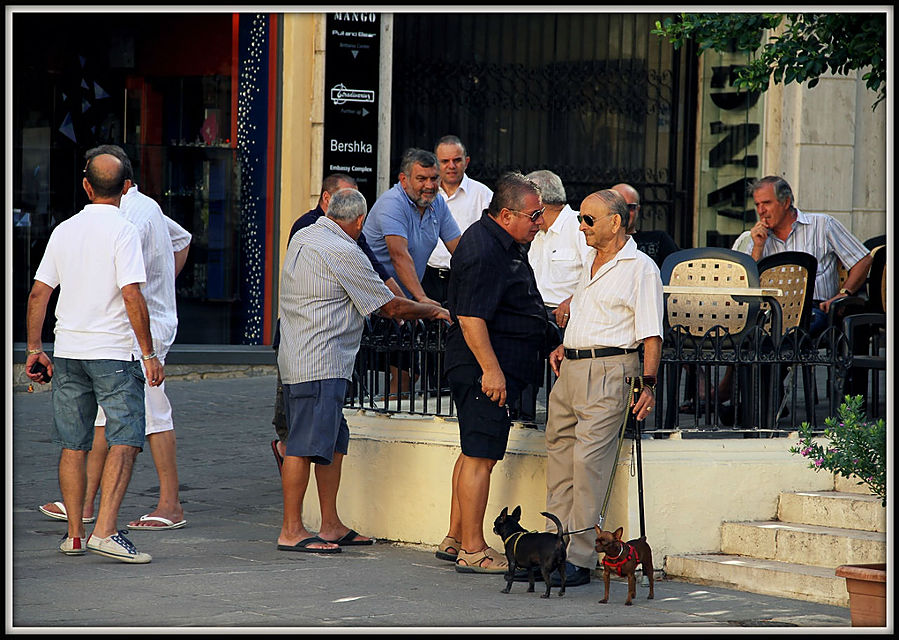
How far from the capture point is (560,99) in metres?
14.9

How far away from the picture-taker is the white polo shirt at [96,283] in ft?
22.7

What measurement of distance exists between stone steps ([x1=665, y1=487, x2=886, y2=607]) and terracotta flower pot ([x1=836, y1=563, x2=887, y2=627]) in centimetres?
106

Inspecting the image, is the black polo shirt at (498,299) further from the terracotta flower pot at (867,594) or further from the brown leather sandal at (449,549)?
the terracotta flower pot at (867,594)

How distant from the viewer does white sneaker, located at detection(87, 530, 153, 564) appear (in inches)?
272

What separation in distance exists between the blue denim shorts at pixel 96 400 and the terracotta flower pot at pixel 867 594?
3452 millimetres

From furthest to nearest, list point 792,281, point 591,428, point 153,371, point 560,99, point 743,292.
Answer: point 560,99
point 792,281
point 743,292
point 153,371
point 591,428

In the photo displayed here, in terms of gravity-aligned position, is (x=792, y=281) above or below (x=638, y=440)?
above

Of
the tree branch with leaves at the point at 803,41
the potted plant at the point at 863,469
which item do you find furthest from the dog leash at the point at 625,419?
the tree branch with leaves at the point at 803,41

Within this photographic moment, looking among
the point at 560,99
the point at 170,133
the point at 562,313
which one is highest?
the point at 560,99

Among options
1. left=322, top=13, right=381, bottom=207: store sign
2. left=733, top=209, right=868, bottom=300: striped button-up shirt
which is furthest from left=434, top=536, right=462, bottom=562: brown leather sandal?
left=322, top=13, right=381, bottom=207: store sign

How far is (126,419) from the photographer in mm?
6980

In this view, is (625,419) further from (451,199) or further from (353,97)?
(353,97)

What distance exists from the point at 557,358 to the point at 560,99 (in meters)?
8.34

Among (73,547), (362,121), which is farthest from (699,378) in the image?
(362,121)
